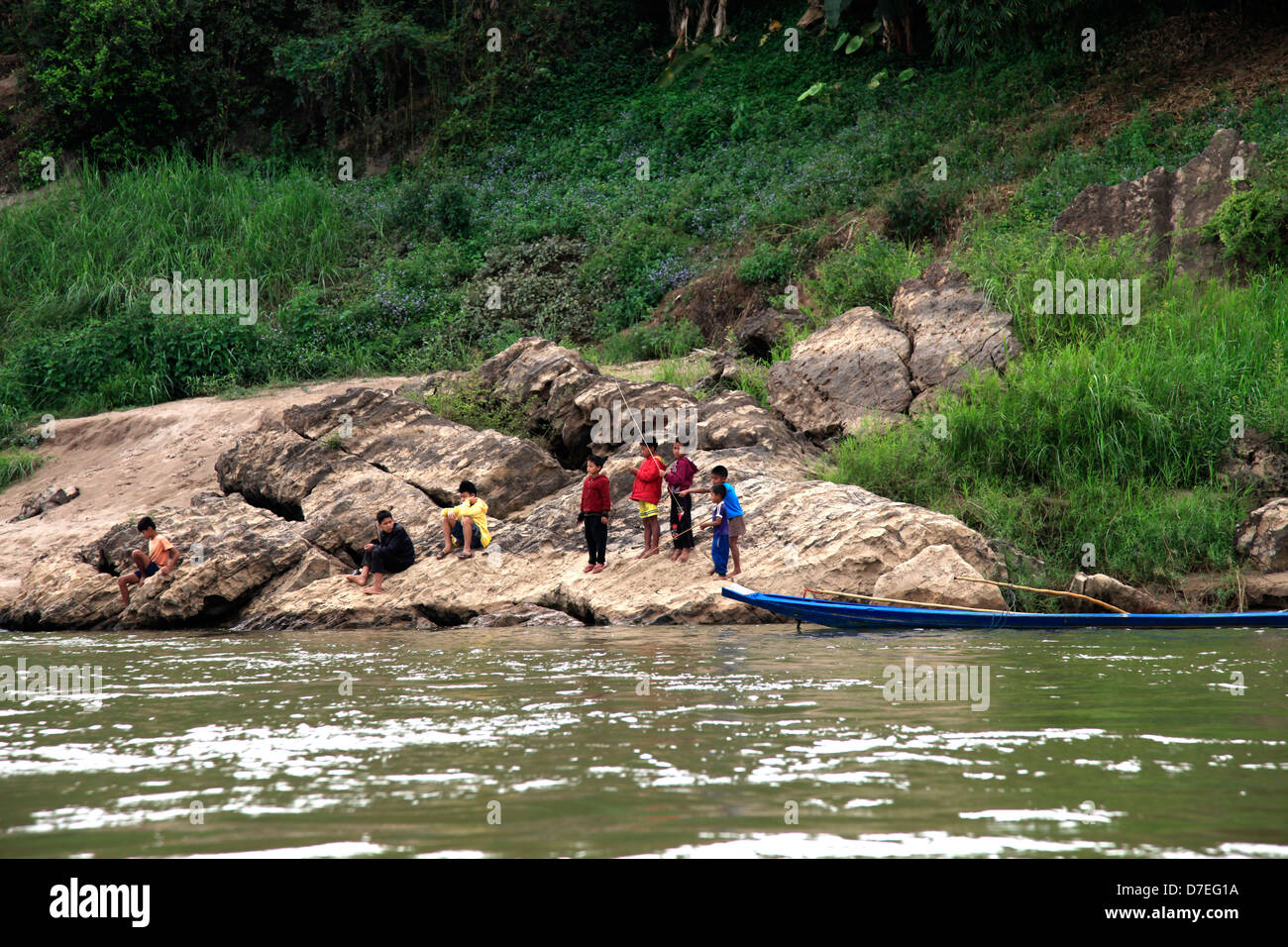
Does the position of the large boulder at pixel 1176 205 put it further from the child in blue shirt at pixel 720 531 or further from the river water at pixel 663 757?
the river water at pixel 663 757

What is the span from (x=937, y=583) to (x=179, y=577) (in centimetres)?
820

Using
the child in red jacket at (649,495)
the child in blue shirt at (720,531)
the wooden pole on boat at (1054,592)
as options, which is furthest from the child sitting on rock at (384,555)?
the wooden pole on boat at (1054,592)

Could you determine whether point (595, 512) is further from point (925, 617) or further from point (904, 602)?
point (925, 617)

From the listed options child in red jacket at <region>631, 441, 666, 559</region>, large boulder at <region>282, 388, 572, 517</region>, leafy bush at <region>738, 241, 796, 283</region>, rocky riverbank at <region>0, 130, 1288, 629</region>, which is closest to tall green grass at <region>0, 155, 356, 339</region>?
rocky riverbank at <region>0, 130, 1288, 629</region>

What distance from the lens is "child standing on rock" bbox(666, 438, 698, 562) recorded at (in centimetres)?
1225

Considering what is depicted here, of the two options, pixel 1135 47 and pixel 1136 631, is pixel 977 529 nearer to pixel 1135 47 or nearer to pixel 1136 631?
pixel 1136 631

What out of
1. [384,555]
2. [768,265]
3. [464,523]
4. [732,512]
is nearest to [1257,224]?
[768,265]

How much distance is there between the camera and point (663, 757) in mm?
5137

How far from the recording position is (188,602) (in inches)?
499

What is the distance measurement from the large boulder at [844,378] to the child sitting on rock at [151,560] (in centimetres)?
767

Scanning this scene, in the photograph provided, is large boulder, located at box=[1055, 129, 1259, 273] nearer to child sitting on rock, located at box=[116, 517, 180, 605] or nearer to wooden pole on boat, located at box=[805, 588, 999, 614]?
wooden pole on boat, located at box=[805, 588, 999, 614]

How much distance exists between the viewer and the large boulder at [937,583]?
10859 millimetres

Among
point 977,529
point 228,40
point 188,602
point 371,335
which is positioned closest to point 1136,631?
point 977,529
